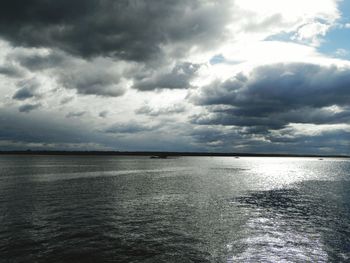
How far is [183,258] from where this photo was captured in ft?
76.8

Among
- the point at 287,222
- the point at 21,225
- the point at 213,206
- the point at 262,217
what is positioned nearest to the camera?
the point at 21,225

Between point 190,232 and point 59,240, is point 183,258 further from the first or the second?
point 59,240

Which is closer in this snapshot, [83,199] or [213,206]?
[213,206]

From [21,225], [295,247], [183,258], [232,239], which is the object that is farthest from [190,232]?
[21,225]

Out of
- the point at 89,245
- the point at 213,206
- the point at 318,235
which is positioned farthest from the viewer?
the point at 213,206

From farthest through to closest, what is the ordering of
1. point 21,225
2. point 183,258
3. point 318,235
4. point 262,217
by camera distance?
point 262,217 → point 21,225 → point 318,235 → point 183,258

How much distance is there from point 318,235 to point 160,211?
66.2 feet

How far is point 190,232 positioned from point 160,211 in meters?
11.6

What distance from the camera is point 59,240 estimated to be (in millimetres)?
27203

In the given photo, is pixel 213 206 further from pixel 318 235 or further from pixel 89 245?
pixel 89 245

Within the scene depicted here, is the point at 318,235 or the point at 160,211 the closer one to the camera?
the point at 318,235

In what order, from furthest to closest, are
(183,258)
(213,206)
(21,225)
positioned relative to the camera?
(213,206) → (21,225) → (183,258)

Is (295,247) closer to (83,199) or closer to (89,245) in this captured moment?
(89,245)

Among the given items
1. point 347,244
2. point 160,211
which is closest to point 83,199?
point 160,211
